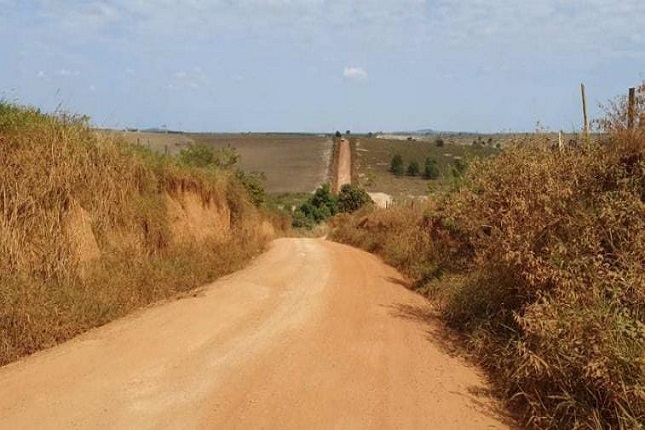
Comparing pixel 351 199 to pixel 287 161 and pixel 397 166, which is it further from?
pixel 287 161

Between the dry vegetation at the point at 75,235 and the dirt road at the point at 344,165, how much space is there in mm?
58627

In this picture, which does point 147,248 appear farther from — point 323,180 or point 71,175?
point 323,180

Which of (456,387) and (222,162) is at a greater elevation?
(222,162)

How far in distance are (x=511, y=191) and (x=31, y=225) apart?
6492 millimetres

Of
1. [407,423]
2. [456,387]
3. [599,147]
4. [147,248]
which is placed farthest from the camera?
[147,248]

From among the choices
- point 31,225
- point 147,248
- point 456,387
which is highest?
point 31,225

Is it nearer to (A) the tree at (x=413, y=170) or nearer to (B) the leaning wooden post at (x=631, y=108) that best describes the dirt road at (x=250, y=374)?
(B) the leaning wooden post at (x=631, y=108)

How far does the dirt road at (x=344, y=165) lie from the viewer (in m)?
77.0

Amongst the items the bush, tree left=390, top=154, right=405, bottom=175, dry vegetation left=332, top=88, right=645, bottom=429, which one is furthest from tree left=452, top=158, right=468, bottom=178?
tree left=390, top=154, right=405, bottom=175

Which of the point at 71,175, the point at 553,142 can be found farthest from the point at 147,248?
the point at 553,142

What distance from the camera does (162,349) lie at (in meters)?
7.37

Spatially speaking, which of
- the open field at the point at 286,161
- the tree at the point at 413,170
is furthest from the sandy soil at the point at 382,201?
the tree at the point at 413,170

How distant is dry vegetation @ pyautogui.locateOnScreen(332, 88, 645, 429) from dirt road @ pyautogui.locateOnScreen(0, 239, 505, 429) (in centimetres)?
57

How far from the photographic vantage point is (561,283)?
6.51 m
